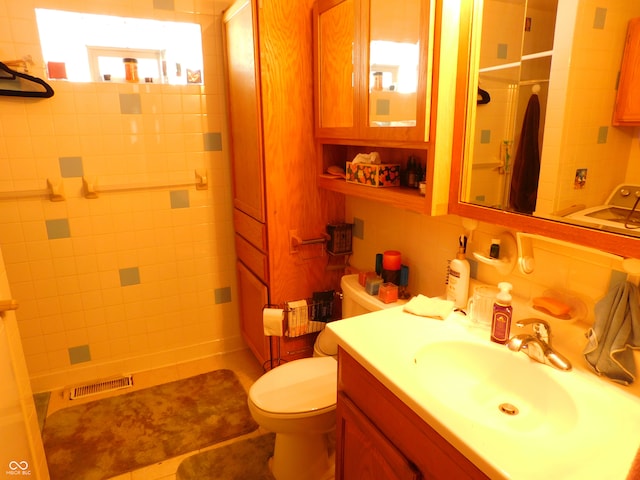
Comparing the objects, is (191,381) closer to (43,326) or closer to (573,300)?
(43,326)

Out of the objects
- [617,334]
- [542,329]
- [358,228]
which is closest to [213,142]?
[358,228]

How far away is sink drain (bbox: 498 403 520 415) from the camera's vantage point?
41.8 inches

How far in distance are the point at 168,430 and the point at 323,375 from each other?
2.88 feet

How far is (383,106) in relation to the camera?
148 cm

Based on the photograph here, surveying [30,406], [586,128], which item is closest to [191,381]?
[30,406]

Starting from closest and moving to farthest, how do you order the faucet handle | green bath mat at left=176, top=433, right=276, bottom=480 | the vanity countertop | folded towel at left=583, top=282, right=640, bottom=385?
the vanity countertop → folded towel at left=583, top=282, right=640, bottom=385 → the faucet handle → green bath mat at left=176, top=433, right=276, bottom=480

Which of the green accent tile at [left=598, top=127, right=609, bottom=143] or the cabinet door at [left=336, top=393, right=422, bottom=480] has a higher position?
the green accent tile at [left=598, top=127, right=609, bottom=143]

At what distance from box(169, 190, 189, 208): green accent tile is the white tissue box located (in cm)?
114

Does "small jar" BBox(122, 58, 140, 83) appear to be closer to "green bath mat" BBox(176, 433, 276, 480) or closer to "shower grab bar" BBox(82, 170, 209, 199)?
"shower grab bar" BBox(82, 170, 209, 199)

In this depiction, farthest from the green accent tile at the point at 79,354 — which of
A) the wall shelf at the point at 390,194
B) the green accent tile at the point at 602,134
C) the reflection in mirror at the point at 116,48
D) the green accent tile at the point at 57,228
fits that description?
the green accent tile at the point at 602,134

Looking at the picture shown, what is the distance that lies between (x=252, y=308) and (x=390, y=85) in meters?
1.45

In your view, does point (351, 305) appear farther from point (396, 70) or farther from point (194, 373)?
point (194, 373)

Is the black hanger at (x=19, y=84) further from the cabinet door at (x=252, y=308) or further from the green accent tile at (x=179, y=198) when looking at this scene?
the cabinet door at (x=252, y=308)

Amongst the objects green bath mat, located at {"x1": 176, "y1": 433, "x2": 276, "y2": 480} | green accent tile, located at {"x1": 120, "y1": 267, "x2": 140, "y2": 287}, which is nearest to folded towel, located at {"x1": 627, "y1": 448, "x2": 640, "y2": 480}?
green bath mat, located at {"x1": 176, "y1": 433, "x2": 276, "y2": 480}
